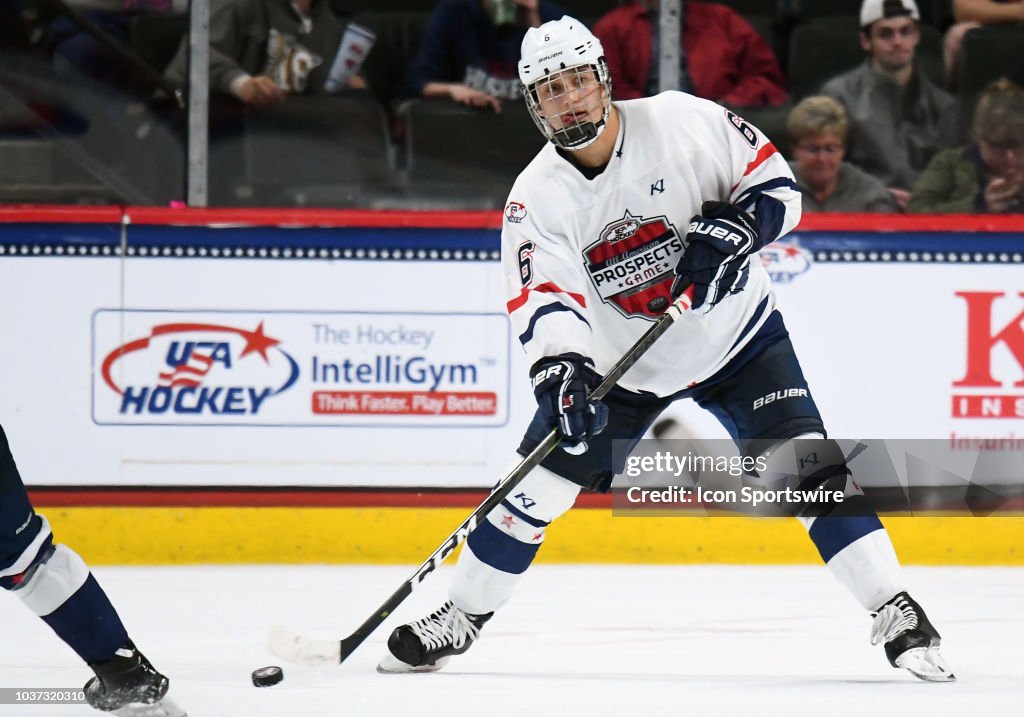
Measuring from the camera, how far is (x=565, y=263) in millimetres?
3150

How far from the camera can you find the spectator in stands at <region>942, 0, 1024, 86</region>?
182 inches

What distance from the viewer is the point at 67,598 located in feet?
8.84

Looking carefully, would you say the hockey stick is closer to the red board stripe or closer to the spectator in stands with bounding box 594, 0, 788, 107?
the red board stripe

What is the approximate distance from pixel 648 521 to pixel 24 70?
214cm

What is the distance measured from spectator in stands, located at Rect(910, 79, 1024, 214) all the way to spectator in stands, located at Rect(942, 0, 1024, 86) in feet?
0.45

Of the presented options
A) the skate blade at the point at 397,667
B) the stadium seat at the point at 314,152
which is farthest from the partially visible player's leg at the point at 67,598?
the stadium seat at the point at 314,152

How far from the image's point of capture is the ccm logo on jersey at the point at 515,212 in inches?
125

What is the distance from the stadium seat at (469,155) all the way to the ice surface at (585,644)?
105cm

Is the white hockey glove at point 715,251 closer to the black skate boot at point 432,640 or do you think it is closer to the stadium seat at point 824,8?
the black skate boot at point 432,640

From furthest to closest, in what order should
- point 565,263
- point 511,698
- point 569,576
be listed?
1. point 569,576
2. point 565,263
3. point 511,698

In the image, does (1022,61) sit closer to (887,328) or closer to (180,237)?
(887,328)

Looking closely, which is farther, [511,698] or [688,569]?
[688,569]

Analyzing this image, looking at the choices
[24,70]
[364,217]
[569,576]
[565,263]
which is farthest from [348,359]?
[565,263]

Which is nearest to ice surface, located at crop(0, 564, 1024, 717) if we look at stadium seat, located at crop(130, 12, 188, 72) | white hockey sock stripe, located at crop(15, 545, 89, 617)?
white hockey sock stripe, located at crop(15, 545, 89, 617)
